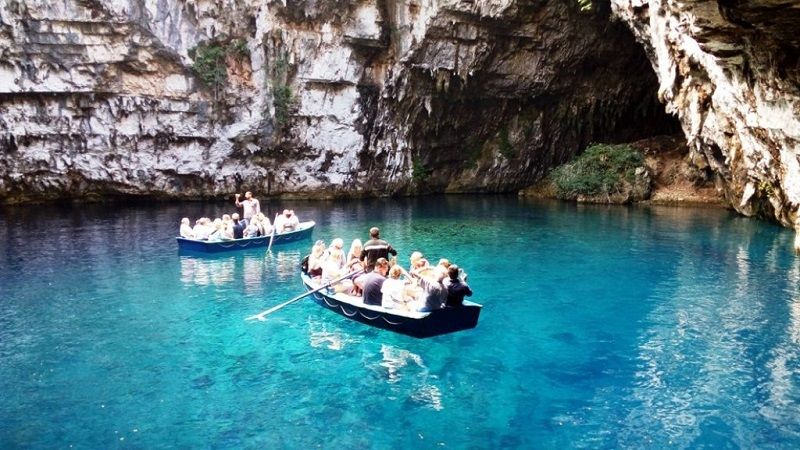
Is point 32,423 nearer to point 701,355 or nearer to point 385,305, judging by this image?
point 385,305

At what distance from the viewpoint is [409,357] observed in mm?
10641

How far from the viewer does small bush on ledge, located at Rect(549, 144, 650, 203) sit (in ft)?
114

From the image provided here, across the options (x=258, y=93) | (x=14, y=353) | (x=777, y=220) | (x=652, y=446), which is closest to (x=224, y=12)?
(x=258, y=93)

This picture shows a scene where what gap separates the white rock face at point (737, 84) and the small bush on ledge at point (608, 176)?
6.35 meters

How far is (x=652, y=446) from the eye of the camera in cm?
750

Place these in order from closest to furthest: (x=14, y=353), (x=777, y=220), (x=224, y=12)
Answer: (x=14, y=353)
(x=777, y=220)
(x=224, y=12)

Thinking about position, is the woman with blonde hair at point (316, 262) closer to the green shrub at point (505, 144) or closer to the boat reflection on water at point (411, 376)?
the boat reflection on water at point (411, 376)

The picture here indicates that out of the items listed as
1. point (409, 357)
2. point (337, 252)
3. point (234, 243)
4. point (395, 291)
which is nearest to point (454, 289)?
point (395, 291)

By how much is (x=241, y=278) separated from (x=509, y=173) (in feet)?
95.2

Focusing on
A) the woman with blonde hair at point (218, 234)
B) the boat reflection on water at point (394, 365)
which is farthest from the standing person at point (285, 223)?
the boat reflection on water at point (394, 365)

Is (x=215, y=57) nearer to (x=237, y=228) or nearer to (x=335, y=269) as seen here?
(x=237, y=228)

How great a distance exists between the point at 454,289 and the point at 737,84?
Answer: 1054cm

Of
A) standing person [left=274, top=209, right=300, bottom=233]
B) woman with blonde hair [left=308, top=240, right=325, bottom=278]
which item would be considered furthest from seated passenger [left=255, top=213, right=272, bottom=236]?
woman with blonde hair [left=308, top=240, right=325, bottom=278]

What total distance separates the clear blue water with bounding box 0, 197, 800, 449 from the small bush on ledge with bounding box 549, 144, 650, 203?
15.0 meters
